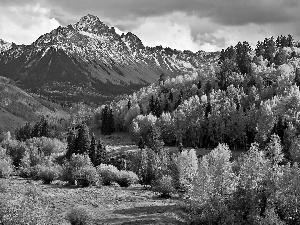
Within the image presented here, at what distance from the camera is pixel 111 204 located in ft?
249

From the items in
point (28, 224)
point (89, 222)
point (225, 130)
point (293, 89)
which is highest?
point (293, 89)

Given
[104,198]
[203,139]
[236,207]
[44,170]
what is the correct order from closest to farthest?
[236,207], [104,198], [44,170], [203,139]

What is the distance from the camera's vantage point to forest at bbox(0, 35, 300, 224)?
182ft

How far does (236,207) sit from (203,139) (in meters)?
102

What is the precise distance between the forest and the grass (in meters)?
3.51

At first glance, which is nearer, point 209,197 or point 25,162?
point 209,197

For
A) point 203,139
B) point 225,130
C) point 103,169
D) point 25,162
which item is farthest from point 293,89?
point 25,162

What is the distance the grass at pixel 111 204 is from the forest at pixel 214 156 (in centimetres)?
351

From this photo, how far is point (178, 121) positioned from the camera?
16212cm

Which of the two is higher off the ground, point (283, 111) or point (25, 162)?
point (283, 111)

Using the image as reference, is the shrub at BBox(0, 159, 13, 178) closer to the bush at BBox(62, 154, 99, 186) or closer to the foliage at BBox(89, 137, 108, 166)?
the bush at BBox(62, 154, 99, 186)

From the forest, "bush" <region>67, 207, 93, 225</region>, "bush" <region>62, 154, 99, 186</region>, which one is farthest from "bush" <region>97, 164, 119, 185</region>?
"bush" <region>67, 207, 93, 225</region>

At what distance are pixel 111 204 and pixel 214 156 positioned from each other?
29.0 m

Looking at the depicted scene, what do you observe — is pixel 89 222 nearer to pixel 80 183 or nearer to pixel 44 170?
pixel 80 183
